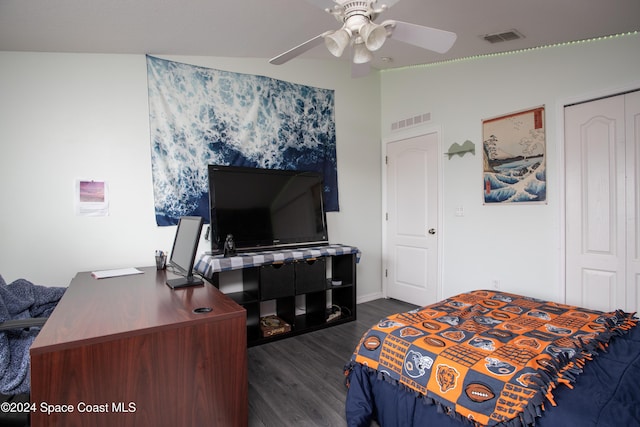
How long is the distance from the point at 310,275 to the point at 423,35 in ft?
7.30

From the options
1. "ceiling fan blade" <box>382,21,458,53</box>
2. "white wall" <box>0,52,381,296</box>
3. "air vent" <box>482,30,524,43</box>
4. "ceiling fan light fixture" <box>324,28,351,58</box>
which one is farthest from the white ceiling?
"ceiling fan light fixture" <box>324,28,351,58</box>

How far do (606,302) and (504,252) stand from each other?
85 centimetres

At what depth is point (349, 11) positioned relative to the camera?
5.61ft

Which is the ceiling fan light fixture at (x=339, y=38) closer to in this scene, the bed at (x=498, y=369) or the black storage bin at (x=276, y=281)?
the bed at (x=498, y=369)

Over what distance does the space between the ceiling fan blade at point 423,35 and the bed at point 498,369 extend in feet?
5.22

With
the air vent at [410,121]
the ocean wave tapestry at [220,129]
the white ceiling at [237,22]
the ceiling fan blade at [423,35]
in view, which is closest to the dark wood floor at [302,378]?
the ocean wave tapestry at [220,129]

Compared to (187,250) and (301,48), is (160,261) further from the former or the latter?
(301,48)

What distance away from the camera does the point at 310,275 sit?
3230 mm

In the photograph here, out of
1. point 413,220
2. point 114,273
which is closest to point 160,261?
point 114,273

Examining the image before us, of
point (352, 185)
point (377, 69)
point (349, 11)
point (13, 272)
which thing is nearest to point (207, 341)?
point (349, 11)

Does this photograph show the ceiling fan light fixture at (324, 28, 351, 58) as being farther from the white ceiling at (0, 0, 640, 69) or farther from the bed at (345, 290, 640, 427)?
the bed at (345, 290, 640, 427)

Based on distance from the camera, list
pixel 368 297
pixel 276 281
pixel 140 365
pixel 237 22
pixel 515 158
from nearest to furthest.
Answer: pixel 140 365, pixel 237 22, pixel 276 281, pixel 515 158, pixel 368 297

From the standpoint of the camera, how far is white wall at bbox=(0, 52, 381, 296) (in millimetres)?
2461

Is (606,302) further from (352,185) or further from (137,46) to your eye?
(137,46)
